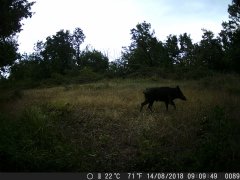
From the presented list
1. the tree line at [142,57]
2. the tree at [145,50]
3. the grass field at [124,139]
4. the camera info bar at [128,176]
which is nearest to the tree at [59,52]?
the tree line at [142,57]

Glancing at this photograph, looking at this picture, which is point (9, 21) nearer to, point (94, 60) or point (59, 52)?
point (59, 52)

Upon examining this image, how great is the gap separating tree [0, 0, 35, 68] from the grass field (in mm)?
6622

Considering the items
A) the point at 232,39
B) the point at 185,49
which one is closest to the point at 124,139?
the point at 232,39

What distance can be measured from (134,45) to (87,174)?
64648mm

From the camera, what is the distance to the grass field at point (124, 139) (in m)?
11.1

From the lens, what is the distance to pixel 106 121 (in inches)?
643

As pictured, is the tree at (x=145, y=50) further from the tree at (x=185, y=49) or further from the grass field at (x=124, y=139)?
the grass field at (x=124, y=139)

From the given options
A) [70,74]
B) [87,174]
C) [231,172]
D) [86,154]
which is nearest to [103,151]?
[86,154]

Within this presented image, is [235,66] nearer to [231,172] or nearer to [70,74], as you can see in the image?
[70,74]

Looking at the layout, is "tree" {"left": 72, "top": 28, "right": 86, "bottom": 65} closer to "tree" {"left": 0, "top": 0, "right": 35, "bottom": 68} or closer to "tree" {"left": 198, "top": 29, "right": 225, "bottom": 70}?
"tree" {"left": 198, "top": 29, "right": 225, "bottom": 70}

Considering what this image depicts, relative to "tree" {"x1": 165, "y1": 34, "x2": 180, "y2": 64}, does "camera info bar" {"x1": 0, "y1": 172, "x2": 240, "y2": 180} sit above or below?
below

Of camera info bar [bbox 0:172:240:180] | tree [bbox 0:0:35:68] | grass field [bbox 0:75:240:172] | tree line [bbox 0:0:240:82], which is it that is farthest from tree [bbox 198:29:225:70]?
camera info bar [bbox 0:172:240:180]

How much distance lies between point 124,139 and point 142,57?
2220 inches

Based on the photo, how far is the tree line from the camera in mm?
48281
